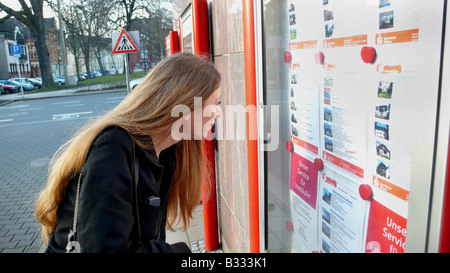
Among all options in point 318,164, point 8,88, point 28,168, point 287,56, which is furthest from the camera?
point 8,88

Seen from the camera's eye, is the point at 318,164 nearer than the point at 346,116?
No

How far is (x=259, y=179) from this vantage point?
6.78ft

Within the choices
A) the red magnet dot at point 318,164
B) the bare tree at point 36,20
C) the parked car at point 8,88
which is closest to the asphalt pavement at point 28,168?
the red magnet dot at point 318,164

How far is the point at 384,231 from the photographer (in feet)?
4.12

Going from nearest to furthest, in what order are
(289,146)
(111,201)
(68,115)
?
(111,201) < (289,146) < (68,115)

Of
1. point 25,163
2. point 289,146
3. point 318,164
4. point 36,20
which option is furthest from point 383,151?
point 36,20

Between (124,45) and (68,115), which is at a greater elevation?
(124,45)

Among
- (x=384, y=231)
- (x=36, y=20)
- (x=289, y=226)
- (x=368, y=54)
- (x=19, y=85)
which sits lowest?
(x=289, y=226)

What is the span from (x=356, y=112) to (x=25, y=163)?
8.79 m

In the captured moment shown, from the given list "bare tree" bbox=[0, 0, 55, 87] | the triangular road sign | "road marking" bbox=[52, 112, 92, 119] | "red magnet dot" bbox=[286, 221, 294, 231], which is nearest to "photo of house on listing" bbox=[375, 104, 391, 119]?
"red magnet dot" bbox=[286, 221, 294, 231]

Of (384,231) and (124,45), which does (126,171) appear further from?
(124,45)
